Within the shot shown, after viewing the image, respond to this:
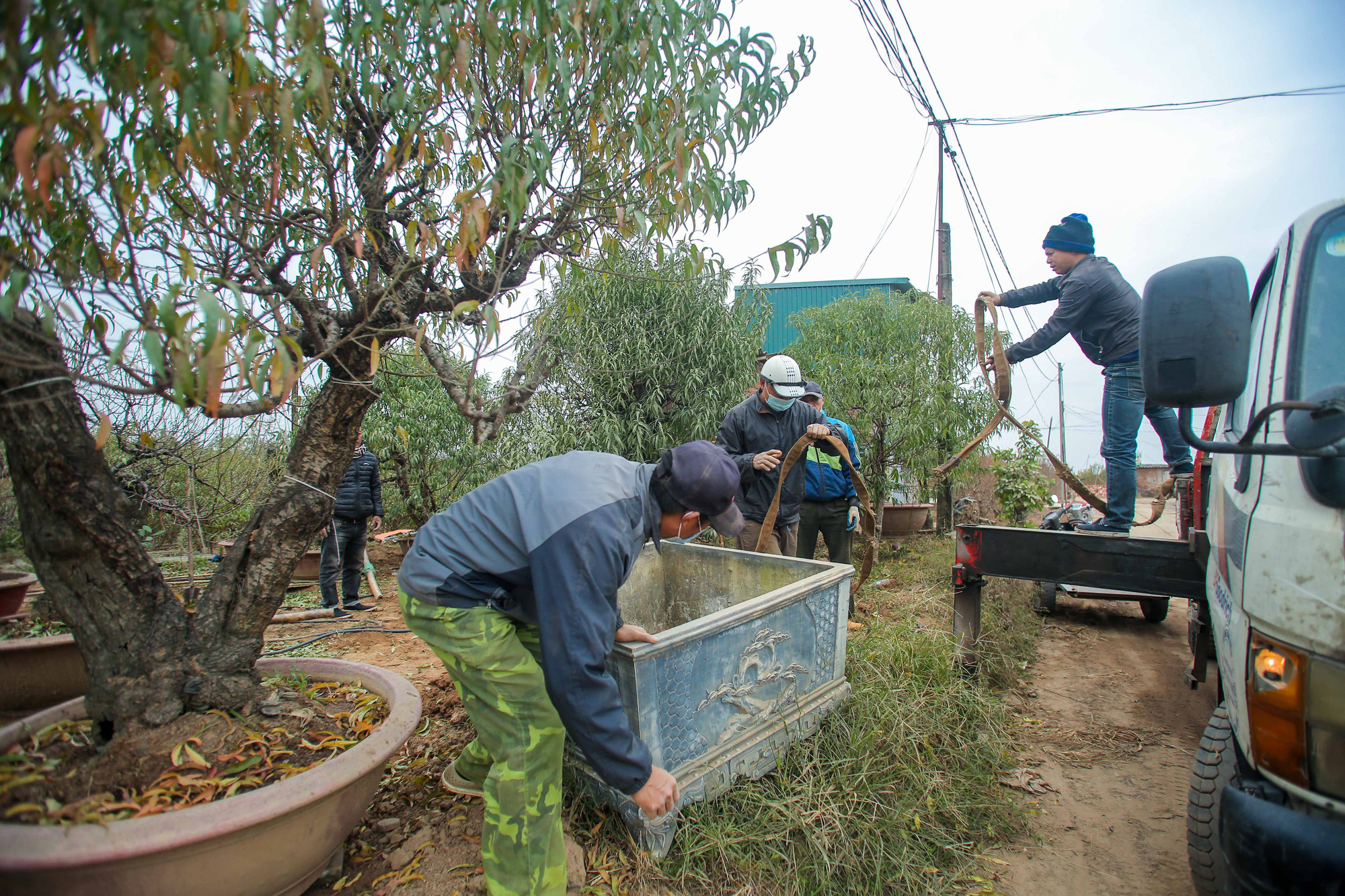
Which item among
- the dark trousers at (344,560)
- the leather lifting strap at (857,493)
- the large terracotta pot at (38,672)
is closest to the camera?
the large terracotta pot at (38,672)

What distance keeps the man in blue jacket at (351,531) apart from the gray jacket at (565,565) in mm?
3770

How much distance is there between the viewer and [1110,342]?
3279mm

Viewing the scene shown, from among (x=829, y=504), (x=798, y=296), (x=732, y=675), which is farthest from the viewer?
(x=798, y=296)

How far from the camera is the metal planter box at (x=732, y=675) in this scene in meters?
2.01

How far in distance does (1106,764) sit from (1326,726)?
196 centimetres

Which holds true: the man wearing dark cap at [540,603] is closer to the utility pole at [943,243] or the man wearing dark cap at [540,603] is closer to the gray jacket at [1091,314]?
the gray jacket at [1091,314]

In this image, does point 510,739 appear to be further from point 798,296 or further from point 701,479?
point 798,296

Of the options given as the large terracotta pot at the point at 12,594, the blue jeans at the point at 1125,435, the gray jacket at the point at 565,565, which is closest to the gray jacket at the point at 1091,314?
the blue jeans at the point at 1125,435

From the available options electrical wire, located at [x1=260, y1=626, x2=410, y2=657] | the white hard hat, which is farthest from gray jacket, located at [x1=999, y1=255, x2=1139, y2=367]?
electrical wire, located at [x1=260, y1=626, x2=410, y2=657]

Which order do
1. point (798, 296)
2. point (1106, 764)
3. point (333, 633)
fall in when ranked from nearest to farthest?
point (1106, 764), point (333, 633), point (798, 296)

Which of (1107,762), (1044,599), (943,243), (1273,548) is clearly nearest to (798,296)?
(943,243)

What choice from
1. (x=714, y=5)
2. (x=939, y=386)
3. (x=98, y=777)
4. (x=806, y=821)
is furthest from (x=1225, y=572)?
(x=939, y=386)

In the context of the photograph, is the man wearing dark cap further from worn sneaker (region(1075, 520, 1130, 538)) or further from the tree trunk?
worn sneaker (region(1075, 520, 1130, 538))

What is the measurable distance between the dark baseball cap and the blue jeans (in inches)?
96.0
